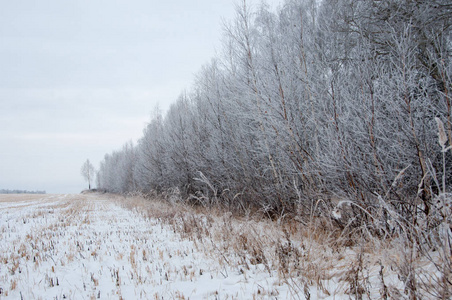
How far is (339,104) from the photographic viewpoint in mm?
4625

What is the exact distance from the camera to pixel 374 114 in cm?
387

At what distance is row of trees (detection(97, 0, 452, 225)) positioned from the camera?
12.1 feet

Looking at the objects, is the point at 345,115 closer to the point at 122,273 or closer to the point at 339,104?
the point at 339,104

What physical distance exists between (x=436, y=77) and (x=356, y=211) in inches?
99.9

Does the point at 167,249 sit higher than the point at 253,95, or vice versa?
the point at 253,95

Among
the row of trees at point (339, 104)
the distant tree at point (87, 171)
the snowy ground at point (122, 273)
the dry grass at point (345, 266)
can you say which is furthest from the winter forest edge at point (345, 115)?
the distant tree at point (87, 171)

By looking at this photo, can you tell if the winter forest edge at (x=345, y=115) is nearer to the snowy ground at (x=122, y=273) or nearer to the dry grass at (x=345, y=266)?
the dry grass at (x=345, y=266)

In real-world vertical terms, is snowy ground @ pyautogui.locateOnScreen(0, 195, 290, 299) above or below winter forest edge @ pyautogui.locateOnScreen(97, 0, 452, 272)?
below

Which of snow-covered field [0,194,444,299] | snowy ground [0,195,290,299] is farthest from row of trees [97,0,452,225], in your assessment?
snowy ground [0,195,290,299]

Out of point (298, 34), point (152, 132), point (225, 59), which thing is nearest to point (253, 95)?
point (298, 34)

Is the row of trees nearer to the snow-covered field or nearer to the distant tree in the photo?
the snow-covered field

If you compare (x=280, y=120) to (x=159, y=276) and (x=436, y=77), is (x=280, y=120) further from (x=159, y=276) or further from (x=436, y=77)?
(x=159, y=276)

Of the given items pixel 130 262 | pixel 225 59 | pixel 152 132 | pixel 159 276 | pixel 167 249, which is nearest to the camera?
pixel 159 276

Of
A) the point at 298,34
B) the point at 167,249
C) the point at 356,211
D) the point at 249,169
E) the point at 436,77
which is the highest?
the point at 298,34
